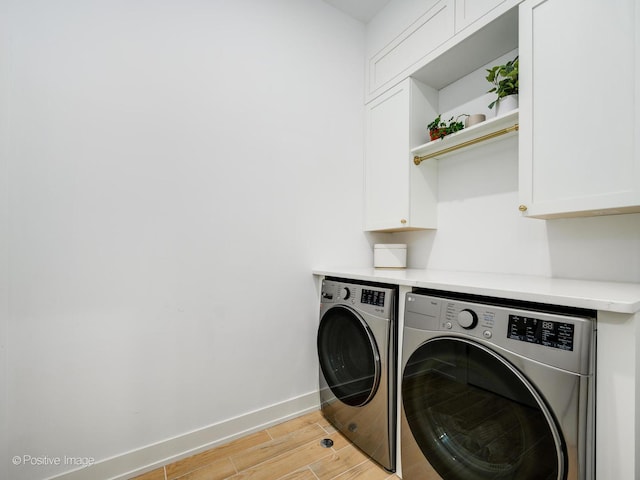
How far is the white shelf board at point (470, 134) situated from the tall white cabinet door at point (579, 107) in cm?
15

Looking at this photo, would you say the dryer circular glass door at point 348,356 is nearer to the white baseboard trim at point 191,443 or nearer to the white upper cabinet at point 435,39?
the white baseboard trim at point 191,443

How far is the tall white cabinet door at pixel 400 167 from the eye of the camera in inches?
72.3

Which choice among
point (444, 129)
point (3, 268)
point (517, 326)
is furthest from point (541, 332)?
point (3, 268)

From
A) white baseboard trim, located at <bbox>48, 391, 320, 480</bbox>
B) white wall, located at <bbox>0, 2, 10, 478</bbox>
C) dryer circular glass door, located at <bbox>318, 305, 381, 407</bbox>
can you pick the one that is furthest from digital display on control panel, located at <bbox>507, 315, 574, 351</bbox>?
white wall, located at <bbox>0, 2, 10, 478</bbox>

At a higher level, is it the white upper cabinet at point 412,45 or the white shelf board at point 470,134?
the white upper cabinet at point 412,45

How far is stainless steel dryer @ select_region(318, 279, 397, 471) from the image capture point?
1.31m

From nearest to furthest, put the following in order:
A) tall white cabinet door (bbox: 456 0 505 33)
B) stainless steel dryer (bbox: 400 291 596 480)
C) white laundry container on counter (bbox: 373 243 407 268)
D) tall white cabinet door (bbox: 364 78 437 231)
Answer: stainless steel dryer (bbox: 400 291 596 480)
tall white cabinet door (bbox: 456 0 505 33)
tall white cabinet door (bbox: 364 78 437 231)
white laundry container on counter (bbox: 373 243 407 268)

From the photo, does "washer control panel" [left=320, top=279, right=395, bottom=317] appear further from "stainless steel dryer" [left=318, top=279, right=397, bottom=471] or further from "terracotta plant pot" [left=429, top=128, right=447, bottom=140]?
"terracotta plant pot" [left=429, top=128, right=447, bottom=140]

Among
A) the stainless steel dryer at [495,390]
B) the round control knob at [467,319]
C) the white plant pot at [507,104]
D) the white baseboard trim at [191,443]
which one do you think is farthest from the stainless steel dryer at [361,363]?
the white plant pot at [507,104]

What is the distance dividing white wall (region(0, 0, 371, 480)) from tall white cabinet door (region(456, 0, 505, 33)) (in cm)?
82

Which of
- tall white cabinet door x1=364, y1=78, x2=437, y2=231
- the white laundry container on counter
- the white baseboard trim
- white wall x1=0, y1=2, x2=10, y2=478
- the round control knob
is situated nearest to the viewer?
the round control knob

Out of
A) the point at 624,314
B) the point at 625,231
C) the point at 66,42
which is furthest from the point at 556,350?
the point at 66,42

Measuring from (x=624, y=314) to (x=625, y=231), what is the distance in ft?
2.46

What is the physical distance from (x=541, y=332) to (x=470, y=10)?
1549 millimetres
